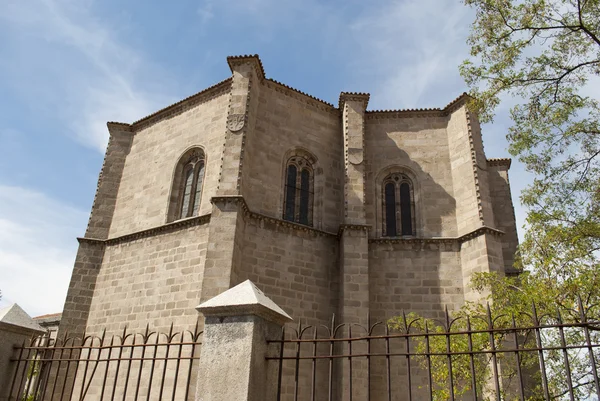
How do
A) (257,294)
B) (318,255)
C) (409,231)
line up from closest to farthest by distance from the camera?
(257,294)
(318,255)
(409,231)

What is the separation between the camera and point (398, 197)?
46.9ft

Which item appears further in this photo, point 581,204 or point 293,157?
point 293,157

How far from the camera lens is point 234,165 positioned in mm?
11898

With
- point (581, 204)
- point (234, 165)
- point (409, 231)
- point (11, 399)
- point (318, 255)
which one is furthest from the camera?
Result: point (409, 231)

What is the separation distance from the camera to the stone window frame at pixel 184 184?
43.1 ft

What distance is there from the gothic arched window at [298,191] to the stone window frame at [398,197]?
213cm

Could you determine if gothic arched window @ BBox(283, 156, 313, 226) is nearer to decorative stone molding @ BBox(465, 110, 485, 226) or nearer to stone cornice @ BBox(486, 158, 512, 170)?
decorative stone molding @ BBox(465, 110, 485, 226)

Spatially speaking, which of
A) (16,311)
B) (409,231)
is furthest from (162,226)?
(409,231)

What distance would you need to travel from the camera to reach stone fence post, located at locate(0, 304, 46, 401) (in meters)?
5.90

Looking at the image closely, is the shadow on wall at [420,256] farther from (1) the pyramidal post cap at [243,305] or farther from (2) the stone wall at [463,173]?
(1) the pyramidal post cap at [243,305]

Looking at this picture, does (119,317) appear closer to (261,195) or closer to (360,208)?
(261,195)

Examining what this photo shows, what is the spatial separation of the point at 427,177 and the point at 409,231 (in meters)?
1.82

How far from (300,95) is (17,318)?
10477mm

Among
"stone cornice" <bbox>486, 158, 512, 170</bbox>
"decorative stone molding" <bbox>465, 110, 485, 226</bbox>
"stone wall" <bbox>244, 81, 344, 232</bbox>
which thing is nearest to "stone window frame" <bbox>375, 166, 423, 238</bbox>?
"stone wall" <bbox>244, 81, 344, 232</bbox>
